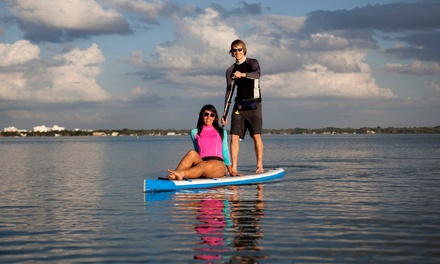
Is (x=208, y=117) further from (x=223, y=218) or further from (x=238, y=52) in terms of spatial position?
(x=223, y=218)

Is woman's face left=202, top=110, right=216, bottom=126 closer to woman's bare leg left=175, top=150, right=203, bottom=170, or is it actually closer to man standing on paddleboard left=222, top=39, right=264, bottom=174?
woman's bare leg left=175, top=150, right=203, bottom=170

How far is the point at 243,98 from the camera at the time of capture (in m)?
15.8

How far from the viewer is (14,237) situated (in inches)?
289

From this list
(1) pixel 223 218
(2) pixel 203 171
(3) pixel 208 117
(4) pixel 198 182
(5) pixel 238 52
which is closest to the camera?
(1) pixel 223 218

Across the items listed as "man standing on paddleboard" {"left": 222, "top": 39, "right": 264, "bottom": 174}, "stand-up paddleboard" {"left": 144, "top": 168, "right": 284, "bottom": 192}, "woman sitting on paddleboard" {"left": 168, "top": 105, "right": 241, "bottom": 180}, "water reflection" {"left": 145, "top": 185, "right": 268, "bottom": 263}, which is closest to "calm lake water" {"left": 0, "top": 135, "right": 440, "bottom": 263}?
"water reflection" {"left": 145, "top": 185, "right": 268, "bottom": 263}

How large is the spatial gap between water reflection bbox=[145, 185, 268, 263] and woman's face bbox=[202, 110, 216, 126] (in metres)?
1.61

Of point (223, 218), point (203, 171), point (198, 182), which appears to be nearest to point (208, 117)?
point (203, 171)

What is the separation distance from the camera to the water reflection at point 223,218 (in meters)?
6.15

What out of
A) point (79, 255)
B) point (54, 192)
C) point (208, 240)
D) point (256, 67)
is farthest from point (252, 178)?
point (79, 255)

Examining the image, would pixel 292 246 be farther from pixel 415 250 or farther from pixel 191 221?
pixel 191 221

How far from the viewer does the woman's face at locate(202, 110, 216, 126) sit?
1351 centimetres

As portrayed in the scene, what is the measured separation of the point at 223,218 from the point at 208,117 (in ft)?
17.3

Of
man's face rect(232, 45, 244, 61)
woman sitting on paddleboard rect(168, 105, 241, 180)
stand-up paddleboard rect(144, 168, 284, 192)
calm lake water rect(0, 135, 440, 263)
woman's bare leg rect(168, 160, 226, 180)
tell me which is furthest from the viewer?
man's face rect(232, 45, 244, 61)

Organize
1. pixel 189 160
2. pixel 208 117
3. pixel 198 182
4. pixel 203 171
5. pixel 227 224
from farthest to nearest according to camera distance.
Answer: pixel 208 117, pixel 203 171, pixel 189 160, pixel 198 182, pixel 227 224
